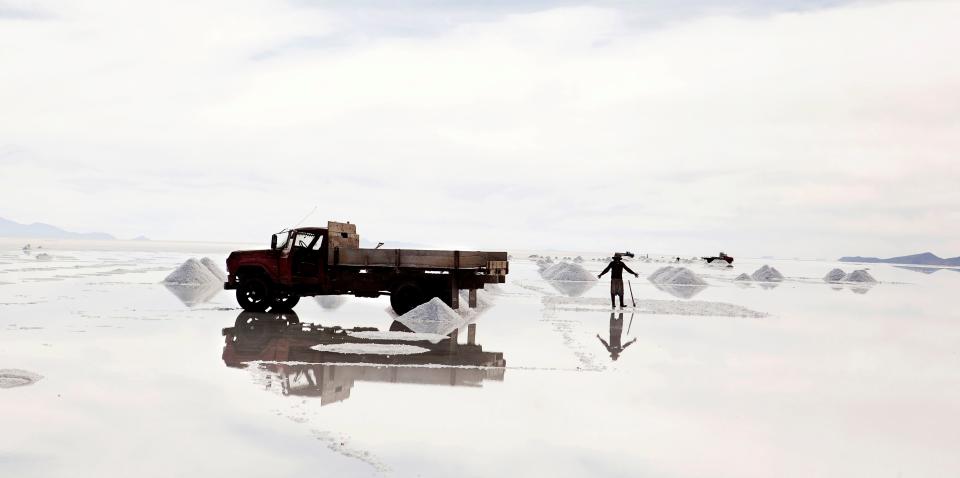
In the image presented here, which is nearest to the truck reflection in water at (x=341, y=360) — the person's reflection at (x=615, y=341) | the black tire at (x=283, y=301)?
the person's reflection at (x=615, y=341)

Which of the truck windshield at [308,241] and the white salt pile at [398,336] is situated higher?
the truck windshield at [308,241]

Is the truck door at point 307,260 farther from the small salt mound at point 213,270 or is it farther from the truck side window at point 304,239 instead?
the small salt mound at point 213,270

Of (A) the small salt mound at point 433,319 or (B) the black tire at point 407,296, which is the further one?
(B) the black tire at point 407,296

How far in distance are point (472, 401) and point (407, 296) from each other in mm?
10183

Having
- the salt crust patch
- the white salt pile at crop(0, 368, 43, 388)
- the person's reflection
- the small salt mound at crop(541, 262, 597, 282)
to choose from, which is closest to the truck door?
the person's reflection

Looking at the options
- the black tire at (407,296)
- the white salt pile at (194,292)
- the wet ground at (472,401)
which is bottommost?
the wet ground at (472,401)

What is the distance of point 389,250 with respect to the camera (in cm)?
1905

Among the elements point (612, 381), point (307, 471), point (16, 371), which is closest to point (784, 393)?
point (612, 381)

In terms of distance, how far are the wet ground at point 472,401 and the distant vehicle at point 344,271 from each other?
1.59m

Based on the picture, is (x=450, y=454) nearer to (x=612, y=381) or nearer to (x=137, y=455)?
(x=137, y=455)

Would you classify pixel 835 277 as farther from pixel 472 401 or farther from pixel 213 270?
pixel 472 401

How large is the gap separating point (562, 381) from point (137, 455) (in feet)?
18.2

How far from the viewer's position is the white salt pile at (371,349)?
12.8 meters

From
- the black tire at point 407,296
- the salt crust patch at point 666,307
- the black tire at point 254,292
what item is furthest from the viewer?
the salt crust patch at point 666,307
